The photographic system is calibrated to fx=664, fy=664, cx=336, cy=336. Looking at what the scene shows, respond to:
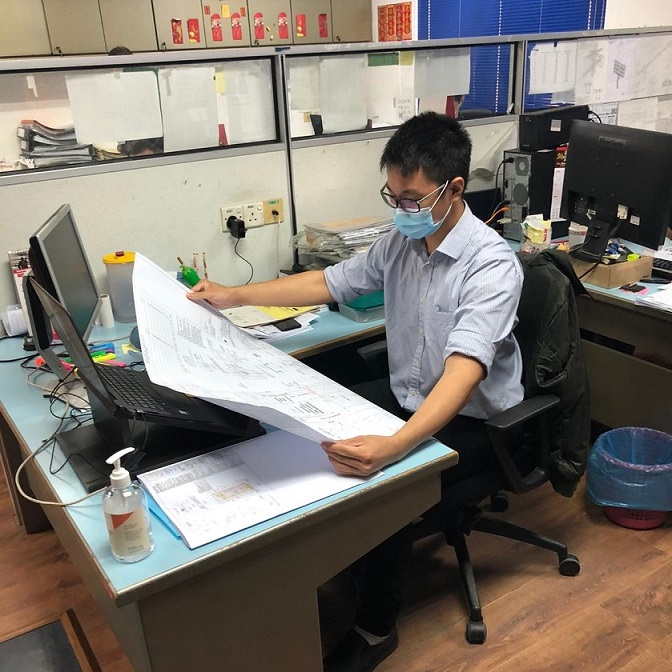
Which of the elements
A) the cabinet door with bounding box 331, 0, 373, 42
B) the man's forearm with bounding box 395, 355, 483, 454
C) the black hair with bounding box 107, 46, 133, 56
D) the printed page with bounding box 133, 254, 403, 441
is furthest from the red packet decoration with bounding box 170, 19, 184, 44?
the man's forearm with bounding box 395, 355, 483, 454

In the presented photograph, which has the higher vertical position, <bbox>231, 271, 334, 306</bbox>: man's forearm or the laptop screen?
the laptop screen

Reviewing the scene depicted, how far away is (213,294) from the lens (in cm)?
166

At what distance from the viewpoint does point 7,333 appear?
196 centimetres

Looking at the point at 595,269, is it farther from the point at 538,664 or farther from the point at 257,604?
the point at 257,604

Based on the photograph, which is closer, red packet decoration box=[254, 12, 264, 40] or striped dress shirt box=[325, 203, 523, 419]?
striped dress shirt box=[325, 203, 523, 419]

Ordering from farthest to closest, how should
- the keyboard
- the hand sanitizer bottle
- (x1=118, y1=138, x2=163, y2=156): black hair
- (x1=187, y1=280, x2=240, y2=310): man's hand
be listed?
the keyboard
(x1=118, y1=138, x2=163, y2=156): black hair
(x1=187, y1=280, x2=240, y2=310): man's hand
the hand sanitizer bottle

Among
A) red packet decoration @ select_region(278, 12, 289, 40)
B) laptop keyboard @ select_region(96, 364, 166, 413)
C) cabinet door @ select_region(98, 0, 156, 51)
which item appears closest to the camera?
laptop keyboard @ select_region(96, 364, 166, 413)

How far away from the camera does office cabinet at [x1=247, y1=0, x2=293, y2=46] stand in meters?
5.22

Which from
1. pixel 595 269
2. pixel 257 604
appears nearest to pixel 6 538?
pixel 257 604

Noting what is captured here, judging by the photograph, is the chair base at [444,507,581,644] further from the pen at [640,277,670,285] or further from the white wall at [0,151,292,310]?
the white wall at [0,151,292,310]

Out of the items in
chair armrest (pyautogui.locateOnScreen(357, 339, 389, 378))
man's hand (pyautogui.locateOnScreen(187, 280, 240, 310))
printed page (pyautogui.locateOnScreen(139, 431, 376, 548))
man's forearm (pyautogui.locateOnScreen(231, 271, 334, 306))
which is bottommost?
chair armrest (pyautogui.locateOnScreen(357, 339, 389, 378))

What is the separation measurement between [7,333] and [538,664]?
171cm

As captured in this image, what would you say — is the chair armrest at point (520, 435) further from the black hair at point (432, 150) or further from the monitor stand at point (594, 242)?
the monitor stand at point (594, 242)

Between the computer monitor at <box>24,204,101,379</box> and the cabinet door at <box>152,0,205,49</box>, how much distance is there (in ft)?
12.6
